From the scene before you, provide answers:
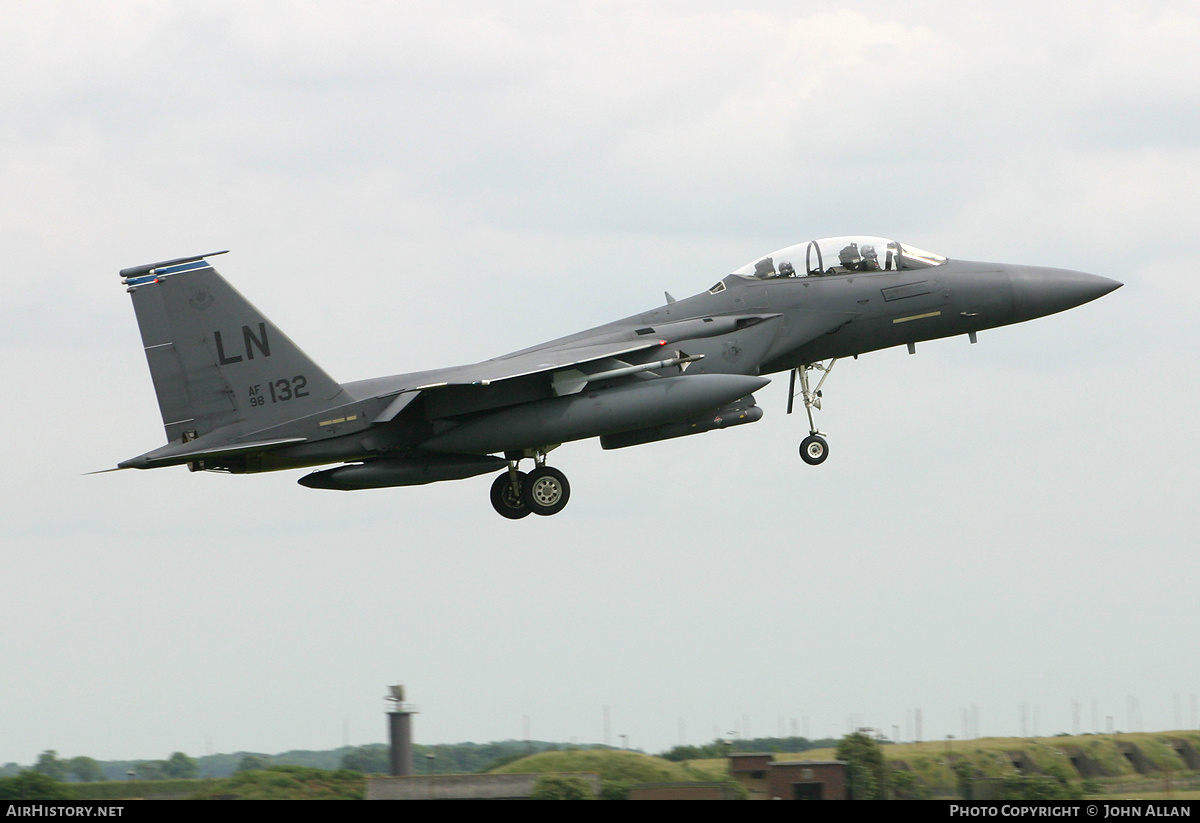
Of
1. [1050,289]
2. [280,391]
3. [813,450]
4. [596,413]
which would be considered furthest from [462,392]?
[1050,289]

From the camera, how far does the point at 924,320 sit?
23.2 meters

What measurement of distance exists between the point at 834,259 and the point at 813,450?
3.06 metres

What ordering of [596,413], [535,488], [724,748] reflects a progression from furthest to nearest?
[724,748] < [535,488] < [596,413]

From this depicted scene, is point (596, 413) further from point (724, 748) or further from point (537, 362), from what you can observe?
point (724, 748)

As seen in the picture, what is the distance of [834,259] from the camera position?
911 inches

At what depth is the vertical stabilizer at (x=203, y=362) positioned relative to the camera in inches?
838

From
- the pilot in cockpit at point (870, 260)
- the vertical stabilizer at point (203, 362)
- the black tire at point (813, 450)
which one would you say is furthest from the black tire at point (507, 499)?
the pilot in cockpit at point (870, 260)

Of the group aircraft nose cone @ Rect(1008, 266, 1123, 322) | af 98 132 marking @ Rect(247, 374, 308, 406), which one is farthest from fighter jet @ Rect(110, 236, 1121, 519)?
aircraft nose cone @ Rect(1008, 266, 1123, 322)

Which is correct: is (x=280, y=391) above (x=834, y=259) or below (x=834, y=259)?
below

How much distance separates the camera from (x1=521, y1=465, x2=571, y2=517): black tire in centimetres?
2233

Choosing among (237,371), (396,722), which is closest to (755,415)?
(237,371)

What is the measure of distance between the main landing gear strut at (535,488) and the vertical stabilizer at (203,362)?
3.03 m

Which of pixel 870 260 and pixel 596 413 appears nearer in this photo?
pixel 596 413

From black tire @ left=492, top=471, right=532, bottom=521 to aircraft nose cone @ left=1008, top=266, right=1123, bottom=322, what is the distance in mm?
8504
